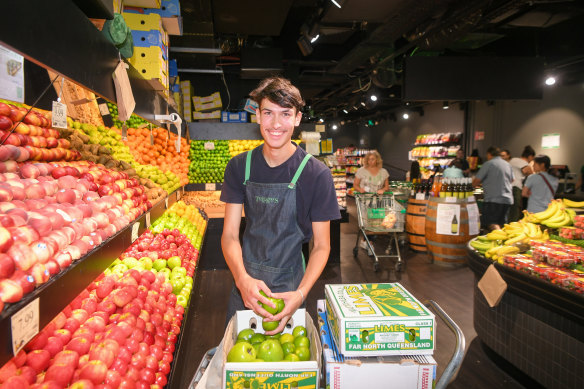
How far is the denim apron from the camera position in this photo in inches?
73.9

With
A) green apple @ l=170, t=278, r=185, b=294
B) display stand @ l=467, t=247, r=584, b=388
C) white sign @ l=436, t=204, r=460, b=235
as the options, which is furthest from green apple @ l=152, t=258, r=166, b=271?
white sign @ l=436, t=204, r=460, b=235

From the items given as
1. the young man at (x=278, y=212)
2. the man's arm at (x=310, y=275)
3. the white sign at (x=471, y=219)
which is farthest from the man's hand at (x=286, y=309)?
the white sign at (x=471, y=219)

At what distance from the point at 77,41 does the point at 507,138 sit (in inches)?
439

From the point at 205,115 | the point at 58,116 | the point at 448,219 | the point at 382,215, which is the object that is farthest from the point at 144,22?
the point at 448,219

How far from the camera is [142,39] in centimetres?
314

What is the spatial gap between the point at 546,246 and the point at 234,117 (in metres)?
5.00

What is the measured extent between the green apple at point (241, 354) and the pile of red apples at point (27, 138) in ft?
4.16

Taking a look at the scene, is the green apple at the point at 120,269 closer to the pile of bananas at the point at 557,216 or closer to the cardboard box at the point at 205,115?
the pile of bananas at the point at 557,216

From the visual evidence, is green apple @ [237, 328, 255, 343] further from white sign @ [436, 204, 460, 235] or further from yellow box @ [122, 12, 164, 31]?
white sign @ [436, 204, 460, 235]

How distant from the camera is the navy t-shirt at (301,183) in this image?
1.86 m

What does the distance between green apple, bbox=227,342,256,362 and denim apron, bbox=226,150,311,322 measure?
63 centimetres

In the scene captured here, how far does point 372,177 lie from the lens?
691 centimetres

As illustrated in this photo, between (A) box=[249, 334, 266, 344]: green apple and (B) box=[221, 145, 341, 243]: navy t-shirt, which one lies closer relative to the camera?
(A) box=[249, 334, 266, 344]: green apple

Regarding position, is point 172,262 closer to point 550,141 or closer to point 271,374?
point 271,374
